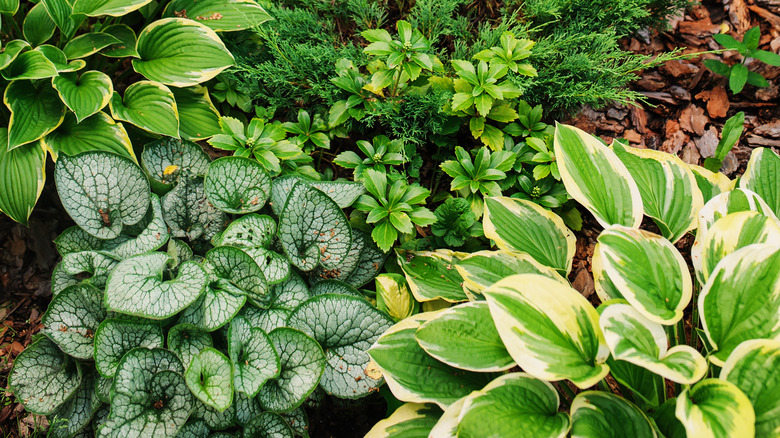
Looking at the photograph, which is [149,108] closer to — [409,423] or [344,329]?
[344,329]

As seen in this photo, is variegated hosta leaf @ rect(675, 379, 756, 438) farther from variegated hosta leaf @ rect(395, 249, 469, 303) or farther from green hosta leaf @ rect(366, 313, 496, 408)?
variegated hosta leaf @ rect(395, 249, 469, 303)

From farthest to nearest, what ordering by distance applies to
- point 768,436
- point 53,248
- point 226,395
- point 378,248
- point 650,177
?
1. point 53,248
2. point 378,248
3. point 650,177
4. point 226,395
5. point 768,436

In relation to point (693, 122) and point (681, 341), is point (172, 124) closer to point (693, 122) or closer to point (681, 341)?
point (681, 341)

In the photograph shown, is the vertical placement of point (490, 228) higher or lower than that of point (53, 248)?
higher

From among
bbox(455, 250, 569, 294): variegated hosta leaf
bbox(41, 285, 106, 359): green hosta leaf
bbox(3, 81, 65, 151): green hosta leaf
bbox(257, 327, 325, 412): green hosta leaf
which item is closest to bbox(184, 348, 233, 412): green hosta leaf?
bbox(257, 327, 325, 412): green hosta leaf

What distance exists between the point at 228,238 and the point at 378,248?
642mm

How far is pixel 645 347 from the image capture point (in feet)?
4.32

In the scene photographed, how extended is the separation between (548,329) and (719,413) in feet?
1.40

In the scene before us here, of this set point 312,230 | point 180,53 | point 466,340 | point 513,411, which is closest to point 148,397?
point 312,230

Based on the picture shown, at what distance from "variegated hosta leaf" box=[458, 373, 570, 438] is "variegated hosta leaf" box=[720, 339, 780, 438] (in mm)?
445

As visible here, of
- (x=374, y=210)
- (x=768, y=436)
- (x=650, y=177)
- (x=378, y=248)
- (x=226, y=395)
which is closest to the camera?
(x=768, y=436)

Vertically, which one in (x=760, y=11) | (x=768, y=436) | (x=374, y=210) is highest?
(x=760, y=11)

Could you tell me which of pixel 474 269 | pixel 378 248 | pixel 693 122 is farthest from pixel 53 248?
pixel 693 122

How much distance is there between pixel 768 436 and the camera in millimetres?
1176
